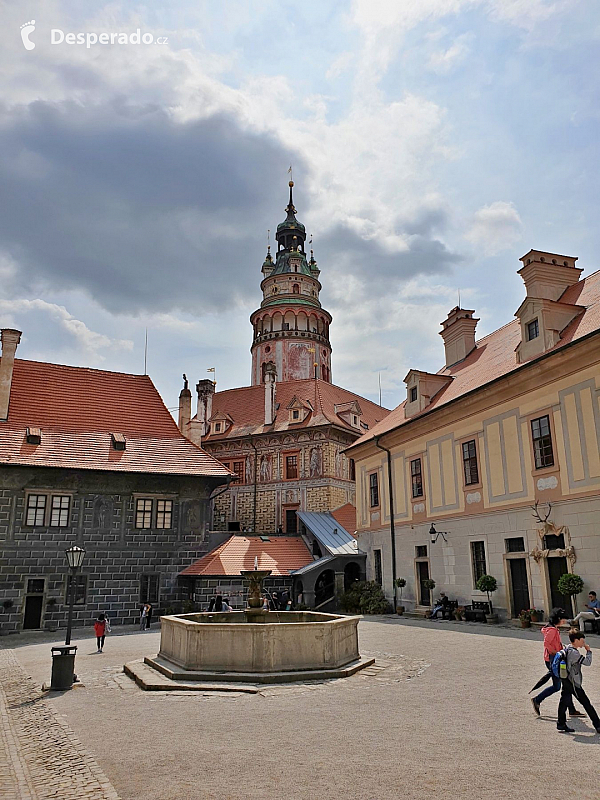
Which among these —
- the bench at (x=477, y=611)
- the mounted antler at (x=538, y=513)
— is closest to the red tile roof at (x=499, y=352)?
the mounted antler at (x=538, y=513)

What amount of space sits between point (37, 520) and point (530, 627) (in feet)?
66.7

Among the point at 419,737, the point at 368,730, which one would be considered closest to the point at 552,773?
the point at 419,737

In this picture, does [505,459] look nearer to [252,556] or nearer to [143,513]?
[252,556]

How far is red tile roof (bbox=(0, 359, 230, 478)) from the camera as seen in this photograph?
2866cm

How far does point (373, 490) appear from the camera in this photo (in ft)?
100

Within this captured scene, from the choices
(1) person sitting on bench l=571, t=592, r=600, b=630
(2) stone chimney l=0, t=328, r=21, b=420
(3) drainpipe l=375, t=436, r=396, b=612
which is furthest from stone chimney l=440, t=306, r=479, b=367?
(2) stone chimney l=0, t=328, r=21, b=420

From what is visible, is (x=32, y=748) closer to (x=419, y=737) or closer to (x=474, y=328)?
(x=419, y=737)

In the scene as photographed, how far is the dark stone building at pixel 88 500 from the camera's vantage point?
87.6ft

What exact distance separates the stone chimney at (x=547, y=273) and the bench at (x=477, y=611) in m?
11.3

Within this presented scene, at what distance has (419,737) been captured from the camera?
7.55 metres

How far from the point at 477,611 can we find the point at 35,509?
18.8 metres

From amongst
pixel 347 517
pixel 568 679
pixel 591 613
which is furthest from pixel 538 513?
pixel 347 517

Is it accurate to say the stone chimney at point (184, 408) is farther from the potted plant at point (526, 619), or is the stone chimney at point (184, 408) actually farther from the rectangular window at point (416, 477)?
the potted plant at point (526, 619)

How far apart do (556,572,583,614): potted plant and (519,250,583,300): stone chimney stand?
1075cm
